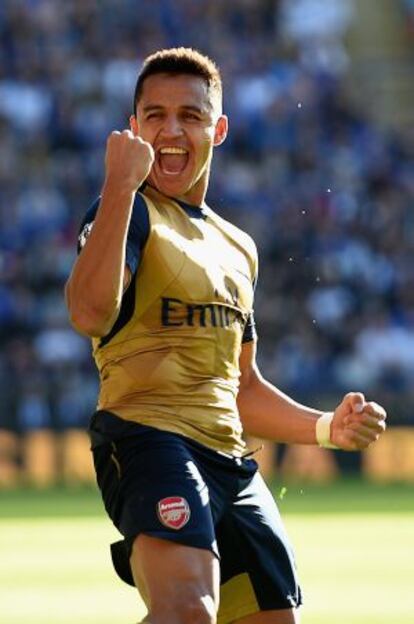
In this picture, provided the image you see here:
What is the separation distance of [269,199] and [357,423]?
55.4 feet

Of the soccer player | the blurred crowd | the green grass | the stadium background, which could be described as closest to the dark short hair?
the soccer player

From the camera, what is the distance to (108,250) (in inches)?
198

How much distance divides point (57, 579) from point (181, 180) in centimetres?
620

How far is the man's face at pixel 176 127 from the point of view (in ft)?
18.7

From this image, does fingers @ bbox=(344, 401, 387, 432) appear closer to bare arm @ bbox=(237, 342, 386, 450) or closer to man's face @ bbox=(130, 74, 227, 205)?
bare arm @ bbox=(237, 342, 386, 450)

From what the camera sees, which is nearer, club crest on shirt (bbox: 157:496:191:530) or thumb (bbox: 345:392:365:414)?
club crest on shirt (bbox: 157:496:191:530)

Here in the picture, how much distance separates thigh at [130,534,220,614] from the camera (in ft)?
17.0

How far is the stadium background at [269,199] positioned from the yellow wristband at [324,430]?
33.8 ft

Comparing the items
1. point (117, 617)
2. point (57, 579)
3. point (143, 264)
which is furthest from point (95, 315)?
point (57, 579)

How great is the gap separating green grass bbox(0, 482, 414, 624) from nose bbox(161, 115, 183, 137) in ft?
14.0

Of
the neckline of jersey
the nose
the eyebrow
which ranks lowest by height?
the neckline of jersey

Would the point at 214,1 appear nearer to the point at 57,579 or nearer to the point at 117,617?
the point at 57,579

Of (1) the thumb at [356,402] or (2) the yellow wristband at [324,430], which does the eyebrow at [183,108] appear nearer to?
(1) the thumb at [356,402]

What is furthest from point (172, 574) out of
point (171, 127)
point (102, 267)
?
point (171, 127)
